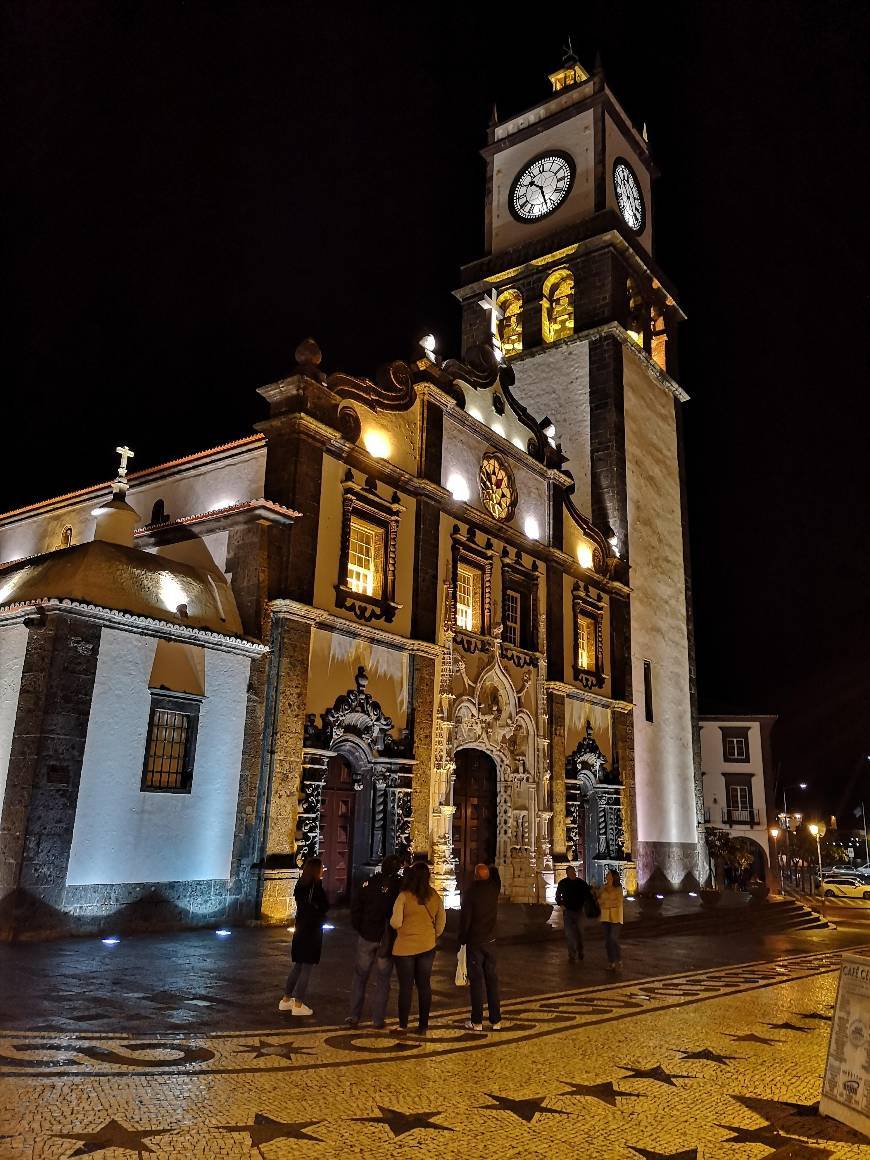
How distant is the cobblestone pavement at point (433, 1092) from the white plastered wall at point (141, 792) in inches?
296

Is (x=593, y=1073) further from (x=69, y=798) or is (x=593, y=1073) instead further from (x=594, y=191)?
(x=594, y=191)

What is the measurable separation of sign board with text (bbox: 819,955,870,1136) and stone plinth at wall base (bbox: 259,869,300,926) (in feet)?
40.8

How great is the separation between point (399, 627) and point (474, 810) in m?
5.98

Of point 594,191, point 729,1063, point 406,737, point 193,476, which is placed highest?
point 594,191

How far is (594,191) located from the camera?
116 ft

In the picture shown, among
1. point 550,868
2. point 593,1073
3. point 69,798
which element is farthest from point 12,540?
point 593,1073

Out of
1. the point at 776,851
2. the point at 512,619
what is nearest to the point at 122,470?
the point at 512,619

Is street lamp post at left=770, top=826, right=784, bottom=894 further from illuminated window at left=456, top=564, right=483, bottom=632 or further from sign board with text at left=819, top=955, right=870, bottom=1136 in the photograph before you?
sign board with text at left=819, top=955, right=870, bottom=1136

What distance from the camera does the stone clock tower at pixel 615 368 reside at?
31.5m

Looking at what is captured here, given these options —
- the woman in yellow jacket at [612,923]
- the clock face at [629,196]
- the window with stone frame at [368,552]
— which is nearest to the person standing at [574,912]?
the woman in yellow jacket at [612,923]

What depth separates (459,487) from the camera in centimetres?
2483

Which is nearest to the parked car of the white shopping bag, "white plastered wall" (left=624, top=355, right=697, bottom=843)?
"white plastered wall" (left=624, top=355, right=697, bottom=843)

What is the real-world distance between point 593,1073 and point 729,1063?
1.43m

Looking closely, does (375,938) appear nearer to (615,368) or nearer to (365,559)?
(365,559)
